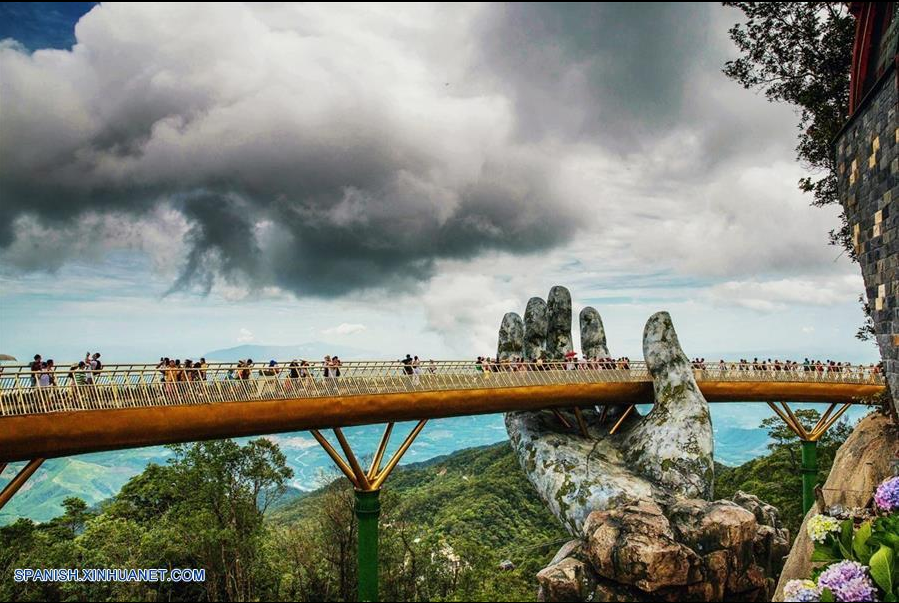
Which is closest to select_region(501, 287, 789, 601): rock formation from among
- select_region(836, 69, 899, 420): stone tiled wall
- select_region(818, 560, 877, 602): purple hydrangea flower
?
select_region(836, 69, 899, 420): stone tiled wall

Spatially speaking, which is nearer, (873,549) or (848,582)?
(848,582)

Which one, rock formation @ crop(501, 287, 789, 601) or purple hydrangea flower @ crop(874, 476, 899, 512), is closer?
purple hydrangea flower @ crop(874, 476, 899, 512)

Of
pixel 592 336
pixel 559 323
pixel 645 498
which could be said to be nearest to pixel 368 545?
pixel 645 498

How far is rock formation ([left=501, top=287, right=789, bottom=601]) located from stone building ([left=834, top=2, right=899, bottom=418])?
6347mm

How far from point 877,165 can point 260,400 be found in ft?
56.5

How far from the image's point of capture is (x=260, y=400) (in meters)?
15.3

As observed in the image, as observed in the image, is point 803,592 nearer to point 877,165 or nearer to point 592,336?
point 877,165

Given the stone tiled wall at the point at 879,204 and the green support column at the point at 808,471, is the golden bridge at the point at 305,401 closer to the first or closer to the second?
the green support column at the point at 808,471

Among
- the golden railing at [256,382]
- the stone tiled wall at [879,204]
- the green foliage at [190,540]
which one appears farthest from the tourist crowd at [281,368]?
the stone tiled wall at [879,204]

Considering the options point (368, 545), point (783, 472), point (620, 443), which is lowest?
point (783, 472)

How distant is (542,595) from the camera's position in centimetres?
1530

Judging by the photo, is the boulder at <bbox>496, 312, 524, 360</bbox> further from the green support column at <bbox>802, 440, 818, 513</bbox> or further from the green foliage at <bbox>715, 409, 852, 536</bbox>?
the green foliage at <bbox>715, 409, 852, 536</bbox>

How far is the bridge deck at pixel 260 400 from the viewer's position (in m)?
12.4

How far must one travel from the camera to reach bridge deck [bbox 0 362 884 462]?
12352 millimetres
